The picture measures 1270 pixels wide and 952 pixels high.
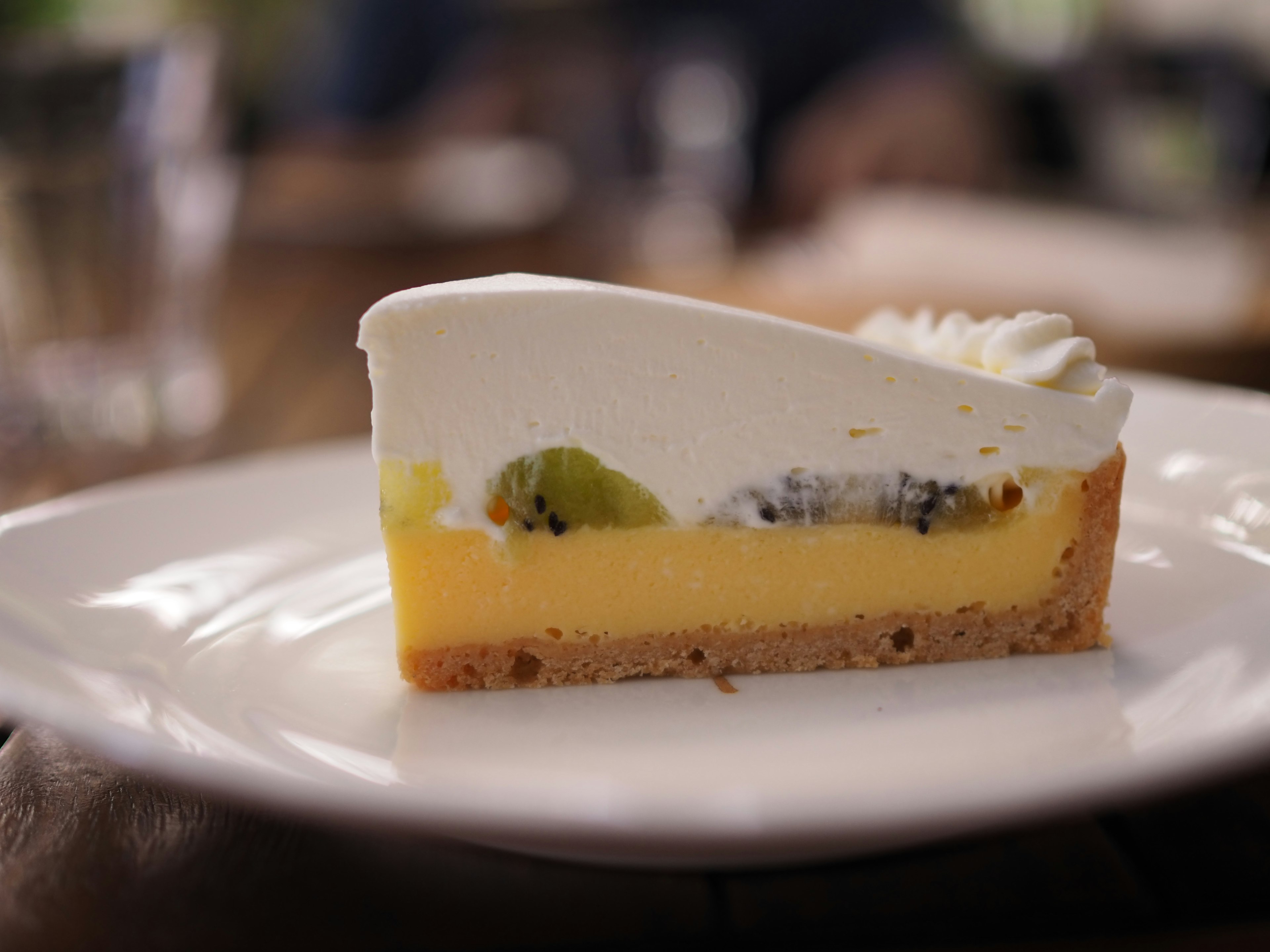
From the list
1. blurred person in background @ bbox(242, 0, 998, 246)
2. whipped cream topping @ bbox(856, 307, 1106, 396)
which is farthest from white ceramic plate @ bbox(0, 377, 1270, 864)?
blurred person in background @ bbox(242, 0, 998, 246)

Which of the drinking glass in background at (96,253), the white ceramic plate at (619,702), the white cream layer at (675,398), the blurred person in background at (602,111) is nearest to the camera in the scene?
the white ceramic plate at (619,702)

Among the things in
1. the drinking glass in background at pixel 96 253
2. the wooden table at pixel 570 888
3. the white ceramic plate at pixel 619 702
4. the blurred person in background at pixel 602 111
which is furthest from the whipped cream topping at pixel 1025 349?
the blurred person in background at pixel 602 111

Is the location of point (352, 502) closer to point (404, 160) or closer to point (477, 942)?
point (477, 942)

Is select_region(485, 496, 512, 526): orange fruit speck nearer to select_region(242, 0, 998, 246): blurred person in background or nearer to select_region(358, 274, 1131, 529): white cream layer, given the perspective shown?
select_region(358, 274, 1131, 529): white cream layer

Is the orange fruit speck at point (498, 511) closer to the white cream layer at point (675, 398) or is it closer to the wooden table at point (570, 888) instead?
the white cream layer at point (675, 398)

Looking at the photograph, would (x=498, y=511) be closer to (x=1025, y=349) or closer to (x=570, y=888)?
(x=570, y=888)

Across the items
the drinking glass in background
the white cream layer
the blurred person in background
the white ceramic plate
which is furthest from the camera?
the blurred person in background

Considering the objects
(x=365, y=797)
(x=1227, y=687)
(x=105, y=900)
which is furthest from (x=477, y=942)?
(x=1227, y=687)
